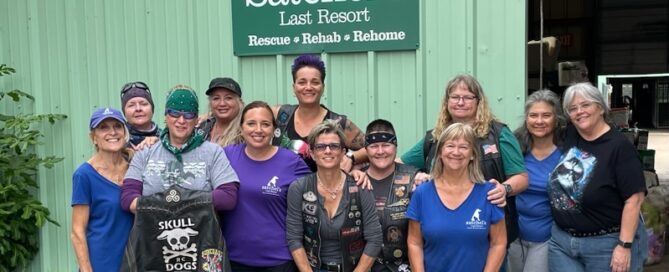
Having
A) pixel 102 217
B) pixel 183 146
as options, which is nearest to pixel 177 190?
pixel 183 146

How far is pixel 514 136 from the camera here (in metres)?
3.17

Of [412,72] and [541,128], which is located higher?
[412,72]

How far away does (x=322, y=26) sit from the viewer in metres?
3.99

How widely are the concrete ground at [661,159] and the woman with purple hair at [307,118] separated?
14.9 feet

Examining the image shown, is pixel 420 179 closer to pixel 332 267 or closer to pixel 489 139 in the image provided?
pixel 489 139

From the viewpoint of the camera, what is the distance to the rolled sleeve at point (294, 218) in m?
2.92

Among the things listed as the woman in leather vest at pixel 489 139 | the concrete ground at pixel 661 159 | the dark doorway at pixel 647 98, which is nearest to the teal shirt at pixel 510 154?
the woman in leather vest at pixel 489 139

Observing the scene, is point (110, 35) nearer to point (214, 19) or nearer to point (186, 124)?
point (214, 19)

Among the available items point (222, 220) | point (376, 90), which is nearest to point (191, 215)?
point (222, 220)

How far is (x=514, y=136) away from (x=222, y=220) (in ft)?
5.39

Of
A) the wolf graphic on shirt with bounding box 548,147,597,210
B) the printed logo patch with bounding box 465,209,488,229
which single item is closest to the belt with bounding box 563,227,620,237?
the wolf graphic on shirt with bounding box 548,147,597,210

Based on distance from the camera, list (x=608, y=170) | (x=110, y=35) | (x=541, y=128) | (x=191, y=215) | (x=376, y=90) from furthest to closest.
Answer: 1. (x=110, y=35)
2. (x=376, y=90)
3. (x=541, y=128)
4. (x=608, y=170)
5. (x=191, y=215)

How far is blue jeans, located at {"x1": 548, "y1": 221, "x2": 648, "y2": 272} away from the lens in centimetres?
302

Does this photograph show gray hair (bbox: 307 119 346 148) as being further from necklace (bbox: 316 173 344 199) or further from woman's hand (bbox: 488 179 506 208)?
woman's hand (bbox: 488 179 506 208)
